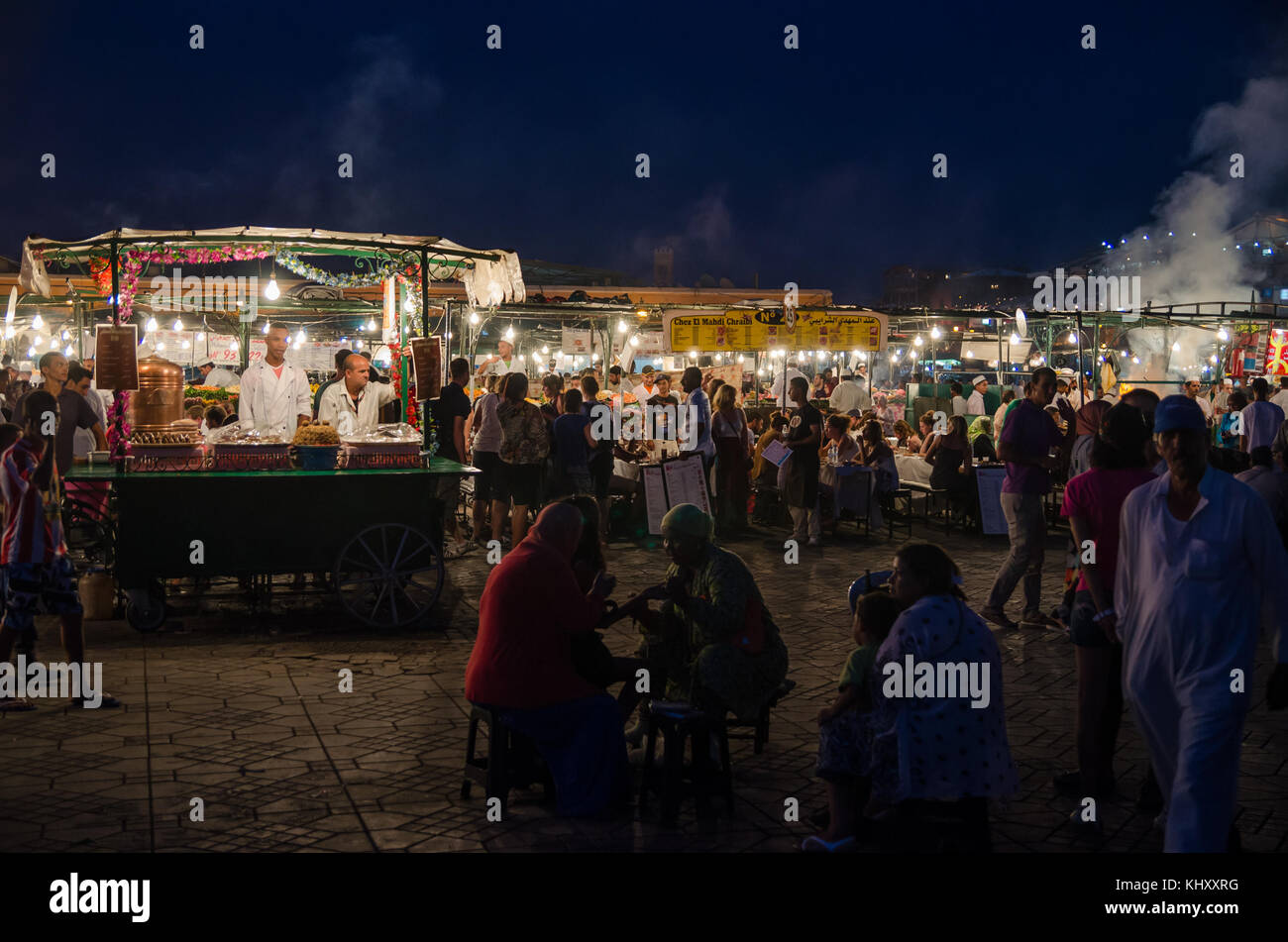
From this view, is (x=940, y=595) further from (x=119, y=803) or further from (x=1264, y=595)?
(x=119, y=803)

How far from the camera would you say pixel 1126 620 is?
169 inches

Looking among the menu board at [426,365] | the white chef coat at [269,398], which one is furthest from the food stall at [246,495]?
the white chef coat at [269,398]

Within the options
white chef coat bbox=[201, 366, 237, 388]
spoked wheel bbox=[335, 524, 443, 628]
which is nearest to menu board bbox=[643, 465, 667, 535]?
spoked wheel bbox=[335, 524, 443, 628]

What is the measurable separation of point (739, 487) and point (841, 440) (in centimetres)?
142

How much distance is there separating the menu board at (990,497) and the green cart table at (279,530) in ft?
24.0

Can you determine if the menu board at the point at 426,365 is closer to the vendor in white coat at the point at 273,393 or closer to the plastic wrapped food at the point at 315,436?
the vendor in white coat at the point at 273,393

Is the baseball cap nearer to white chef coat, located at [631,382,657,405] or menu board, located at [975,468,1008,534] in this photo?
menu board, located at [975,468,1008,534]

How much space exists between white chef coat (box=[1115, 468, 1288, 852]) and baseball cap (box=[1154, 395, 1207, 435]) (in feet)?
0.62

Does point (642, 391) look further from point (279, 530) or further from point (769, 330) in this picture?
point (279, 530)

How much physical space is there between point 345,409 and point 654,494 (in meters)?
4.11

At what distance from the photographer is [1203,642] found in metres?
3.85

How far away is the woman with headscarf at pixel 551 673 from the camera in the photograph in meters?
4.85

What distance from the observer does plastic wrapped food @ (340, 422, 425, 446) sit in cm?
888
